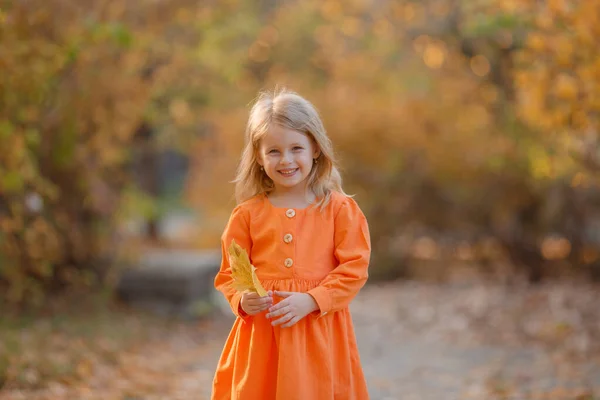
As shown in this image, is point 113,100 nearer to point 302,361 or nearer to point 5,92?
point 5,92

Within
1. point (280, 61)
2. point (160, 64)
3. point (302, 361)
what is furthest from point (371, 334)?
point (280, 61)

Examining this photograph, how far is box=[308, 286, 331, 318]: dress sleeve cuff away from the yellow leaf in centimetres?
18

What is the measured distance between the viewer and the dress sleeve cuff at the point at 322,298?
265 centimetres

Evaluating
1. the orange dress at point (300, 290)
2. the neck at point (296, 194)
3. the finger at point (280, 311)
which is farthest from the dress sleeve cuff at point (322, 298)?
the neck at point (296, 194)

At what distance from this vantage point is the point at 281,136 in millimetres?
2764

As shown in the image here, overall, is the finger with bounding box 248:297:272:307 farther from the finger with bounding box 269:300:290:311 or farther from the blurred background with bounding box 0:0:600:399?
the blurred background with bounding box 0:0:600:399

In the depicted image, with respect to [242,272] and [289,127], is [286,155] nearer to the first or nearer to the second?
[289,127]

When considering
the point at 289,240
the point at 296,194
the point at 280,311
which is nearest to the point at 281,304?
the point at 280,311

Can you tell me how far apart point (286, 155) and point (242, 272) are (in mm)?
468

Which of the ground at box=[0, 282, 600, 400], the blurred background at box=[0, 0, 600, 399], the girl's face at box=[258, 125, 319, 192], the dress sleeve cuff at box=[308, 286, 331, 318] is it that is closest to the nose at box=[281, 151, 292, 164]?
the girl's face at box=[258, 125, 319, 192]

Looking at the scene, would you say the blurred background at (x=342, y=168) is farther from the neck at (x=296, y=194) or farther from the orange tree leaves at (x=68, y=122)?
the neck at (x=296, y=194)

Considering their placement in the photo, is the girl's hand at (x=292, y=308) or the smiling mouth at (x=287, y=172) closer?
the girl's hand at (x=292, y=308)

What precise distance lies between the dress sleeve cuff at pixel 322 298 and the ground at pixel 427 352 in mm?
2663

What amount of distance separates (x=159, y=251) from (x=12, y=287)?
396 cm
